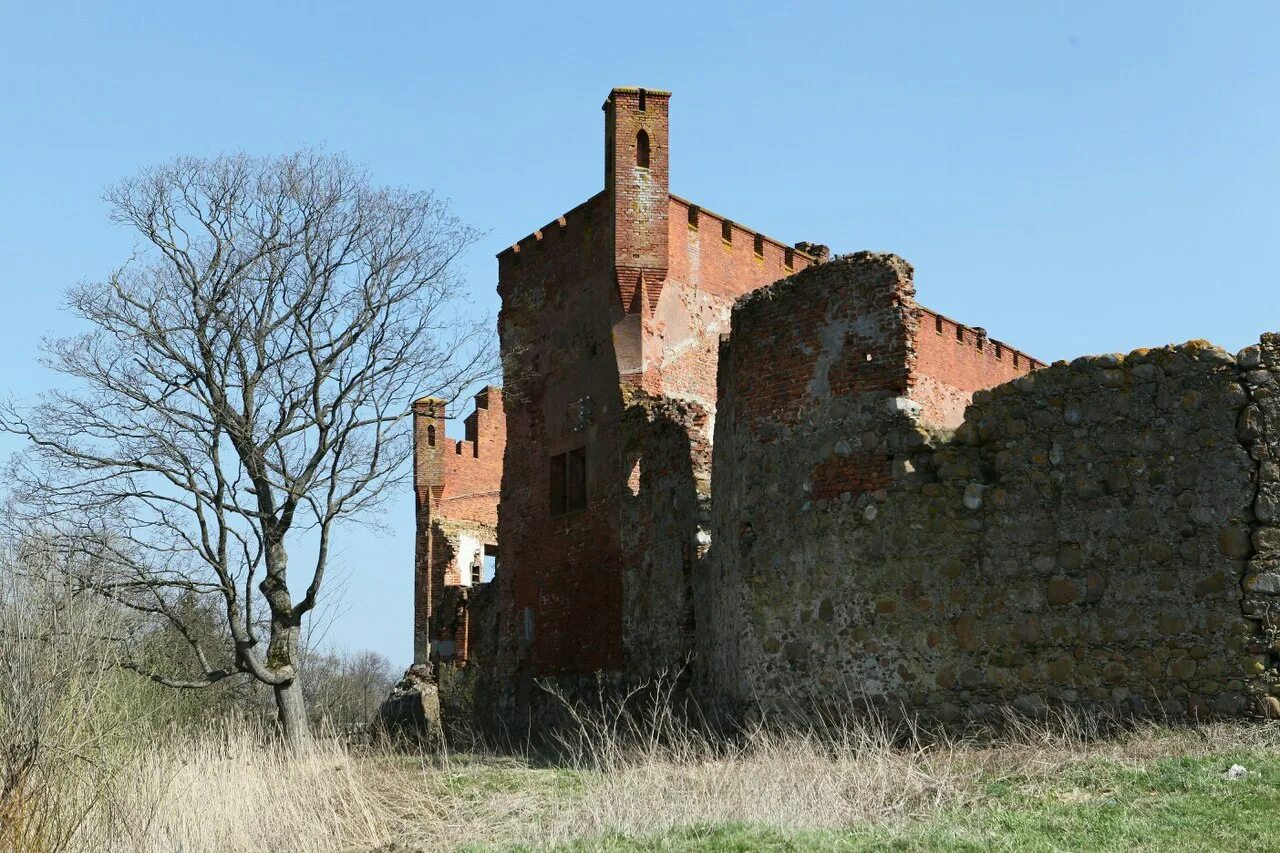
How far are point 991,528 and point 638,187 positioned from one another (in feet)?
31.1

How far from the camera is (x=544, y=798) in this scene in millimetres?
9836

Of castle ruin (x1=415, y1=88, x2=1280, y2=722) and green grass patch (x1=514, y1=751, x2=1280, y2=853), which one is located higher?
castle ruin (x1=415, y1=88, x2=1280, y2=722)

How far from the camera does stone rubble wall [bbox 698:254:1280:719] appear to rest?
9.14m

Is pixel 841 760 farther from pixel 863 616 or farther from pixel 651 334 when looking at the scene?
pixel 651 334

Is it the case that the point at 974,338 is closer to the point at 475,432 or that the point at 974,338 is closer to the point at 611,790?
the point at 475,432

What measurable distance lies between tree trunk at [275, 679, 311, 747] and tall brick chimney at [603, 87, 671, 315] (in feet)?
22.2

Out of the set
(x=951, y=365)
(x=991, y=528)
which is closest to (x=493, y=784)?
(x=991, y=528)

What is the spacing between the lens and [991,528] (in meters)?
10.2

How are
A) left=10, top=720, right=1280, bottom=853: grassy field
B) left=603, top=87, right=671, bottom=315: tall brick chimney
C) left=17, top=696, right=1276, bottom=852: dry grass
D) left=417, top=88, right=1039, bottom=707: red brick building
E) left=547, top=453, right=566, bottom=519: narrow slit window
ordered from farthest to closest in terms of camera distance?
left=547, top=453, right=566, bottom=519: narrow slit window
left=603, top=87, right=671, bottom=315: tall brick chimney
left=417, top=88, right=1039, bottom=707: red brick building
left=17, top=696, right=1276, bottom=852: dry grass
left=10, top=720, right=1280, bottom=853: grassy field

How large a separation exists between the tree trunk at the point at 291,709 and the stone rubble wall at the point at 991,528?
7476 millimetres

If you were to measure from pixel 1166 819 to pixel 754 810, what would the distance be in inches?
92.7

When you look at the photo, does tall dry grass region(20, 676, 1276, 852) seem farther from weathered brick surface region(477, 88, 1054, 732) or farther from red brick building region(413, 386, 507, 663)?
red brick building region(413, 386, 507, 663)

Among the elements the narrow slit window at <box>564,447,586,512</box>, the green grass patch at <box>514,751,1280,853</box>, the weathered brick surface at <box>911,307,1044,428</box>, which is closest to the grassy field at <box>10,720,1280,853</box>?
the green grass patch at <box>514,751,1280,853</box>

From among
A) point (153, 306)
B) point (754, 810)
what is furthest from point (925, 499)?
point (153, 306)
